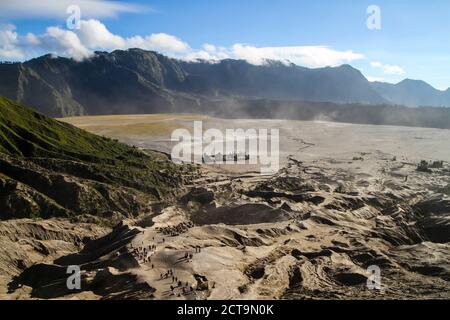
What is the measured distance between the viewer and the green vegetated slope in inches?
2072

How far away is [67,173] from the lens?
199 feet

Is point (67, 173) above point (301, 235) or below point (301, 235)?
above

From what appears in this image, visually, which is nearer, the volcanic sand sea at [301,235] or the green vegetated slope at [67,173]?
the volcanic sand sea at [301,235]

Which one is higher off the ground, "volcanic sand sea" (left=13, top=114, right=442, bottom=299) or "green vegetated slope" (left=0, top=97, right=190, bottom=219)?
"green vegetated slope" (left=0, top=97, right=190, bottom=219)

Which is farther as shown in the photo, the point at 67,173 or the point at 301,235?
the point at 67,173

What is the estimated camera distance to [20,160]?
58312 mm

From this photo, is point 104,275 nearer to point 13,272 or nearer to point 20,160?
point 13,272

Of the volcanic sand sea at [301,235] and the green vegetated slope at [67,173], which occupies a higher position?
the green vegetated slope at [67,173]

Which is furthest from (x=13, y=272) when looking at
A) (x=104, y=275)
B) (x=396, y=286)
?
(x=396, y=286)

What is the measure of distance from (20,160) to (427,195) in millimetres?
51950

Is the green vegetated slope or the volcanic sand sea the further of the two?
the green vegetated slope

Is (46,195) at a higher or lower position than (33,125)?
lower

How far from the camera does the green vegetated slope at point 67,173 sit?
52625 millimetres
